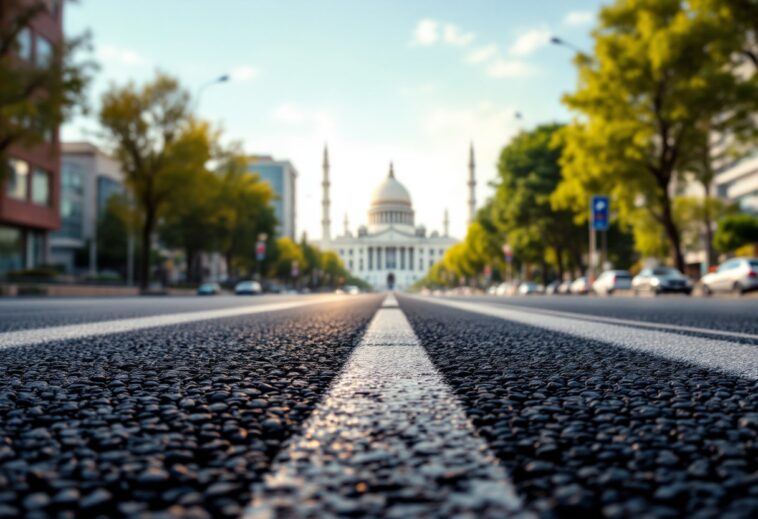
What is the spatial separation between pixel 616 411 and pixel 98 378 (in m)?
1.85

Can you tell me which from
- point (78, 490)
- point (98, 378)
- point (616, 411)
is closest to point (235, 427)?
point (78, 490)

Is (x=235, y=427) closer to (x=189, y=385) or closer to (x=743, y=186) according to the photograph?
(x=189, y=385)

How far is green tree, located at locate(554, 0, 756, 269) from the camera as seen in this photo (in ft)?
79.2

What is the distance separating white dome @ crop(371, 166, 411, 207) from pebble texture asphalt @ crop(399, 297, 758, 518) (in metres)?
168

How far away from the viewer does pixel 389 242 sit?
7032 inches

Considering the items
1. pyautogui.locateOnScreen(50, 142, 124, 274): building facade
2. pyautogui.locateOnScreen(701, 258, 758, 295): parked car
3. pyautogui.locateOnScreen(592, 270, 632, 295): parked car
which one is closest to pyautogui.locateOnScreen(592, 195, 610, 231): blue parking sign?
pyautogui.locateOnScreen(592, 270, 632, 295): parked car

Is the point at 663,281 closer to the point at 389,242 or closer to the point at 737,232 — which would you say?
the point at 737,232

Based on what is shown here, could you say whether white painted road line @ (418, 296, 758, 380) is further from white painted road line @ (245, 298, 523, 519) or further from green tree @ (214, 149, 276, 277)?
green tree @ (214, 149, 276, 277)

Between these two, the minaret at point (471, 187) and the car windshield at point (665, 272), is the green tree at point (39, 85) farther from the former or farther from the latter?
the minaret at point (471, 187)

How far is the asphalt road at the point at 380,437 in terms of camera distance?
3.28 feet

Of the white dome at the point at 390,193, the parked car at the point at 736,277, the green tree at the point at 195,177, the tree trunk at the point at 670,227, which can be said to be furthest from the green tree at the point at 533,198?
the white dome at the point at 390,193

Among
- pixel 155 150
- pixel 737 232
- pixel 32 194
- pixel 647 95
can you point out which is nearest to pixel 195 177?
pixel 155 150

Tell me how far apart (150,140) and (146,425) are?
33.0m

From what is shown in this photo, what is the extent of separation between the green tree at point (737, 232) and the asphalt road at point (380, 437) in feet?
161
